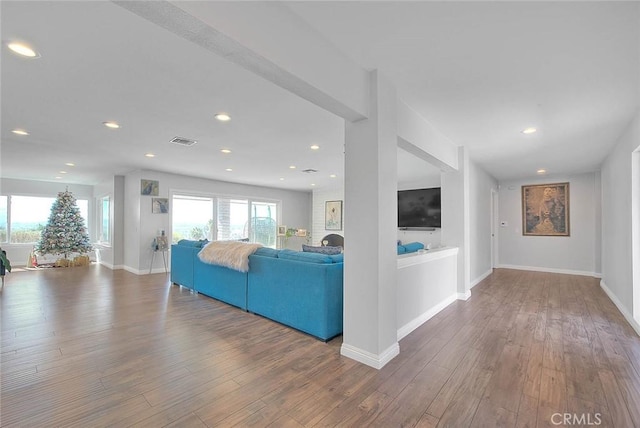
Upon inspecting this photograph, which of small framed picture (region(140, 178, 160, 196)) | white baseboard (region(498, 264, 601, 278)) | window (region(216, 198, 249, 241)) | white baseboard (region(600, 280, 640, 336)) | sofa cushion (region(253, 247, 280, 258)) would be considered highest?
small framed picture (region(140, 178, 160, 196))

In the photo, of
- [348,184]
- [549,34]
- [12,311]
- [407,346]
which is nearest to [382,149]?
[348,184]

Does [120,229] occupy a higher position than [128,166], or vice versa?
[128,166]

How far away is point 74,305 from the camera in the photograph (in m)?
3.93

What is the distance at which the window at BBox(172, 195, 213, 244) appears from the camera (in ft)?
23.1

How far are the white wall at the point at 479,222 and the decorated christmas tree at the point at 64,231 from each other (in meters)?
9.79

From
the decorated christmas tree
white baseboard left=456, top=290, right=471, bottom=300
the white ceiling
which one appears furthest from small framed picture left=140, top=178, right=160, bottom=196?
white baseboard left=456, top=290, right=471, bottom=300

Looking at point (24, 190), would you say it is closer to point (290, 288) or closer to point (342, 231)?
point (342, 231)

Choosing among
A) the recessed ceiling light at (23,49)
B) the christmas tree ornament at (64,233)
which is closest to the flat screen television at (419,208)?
the recessed ceiling light at (23,49)

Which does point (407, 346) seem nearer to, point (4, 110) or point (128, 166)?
point (4, 110)

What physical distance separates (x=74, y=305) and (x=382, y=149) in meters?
4.61

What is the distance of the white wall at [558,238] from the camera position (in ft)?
20.4

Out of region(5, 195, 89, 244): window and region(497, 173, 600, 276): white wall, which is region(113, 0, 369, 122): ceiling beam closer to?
region(497, 173, 600, 276): white wall

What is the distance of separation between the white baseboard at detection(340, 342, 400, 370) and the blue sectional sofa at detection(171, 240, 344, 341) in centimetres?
37

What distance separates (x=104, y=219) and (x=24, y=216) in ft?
6.67
